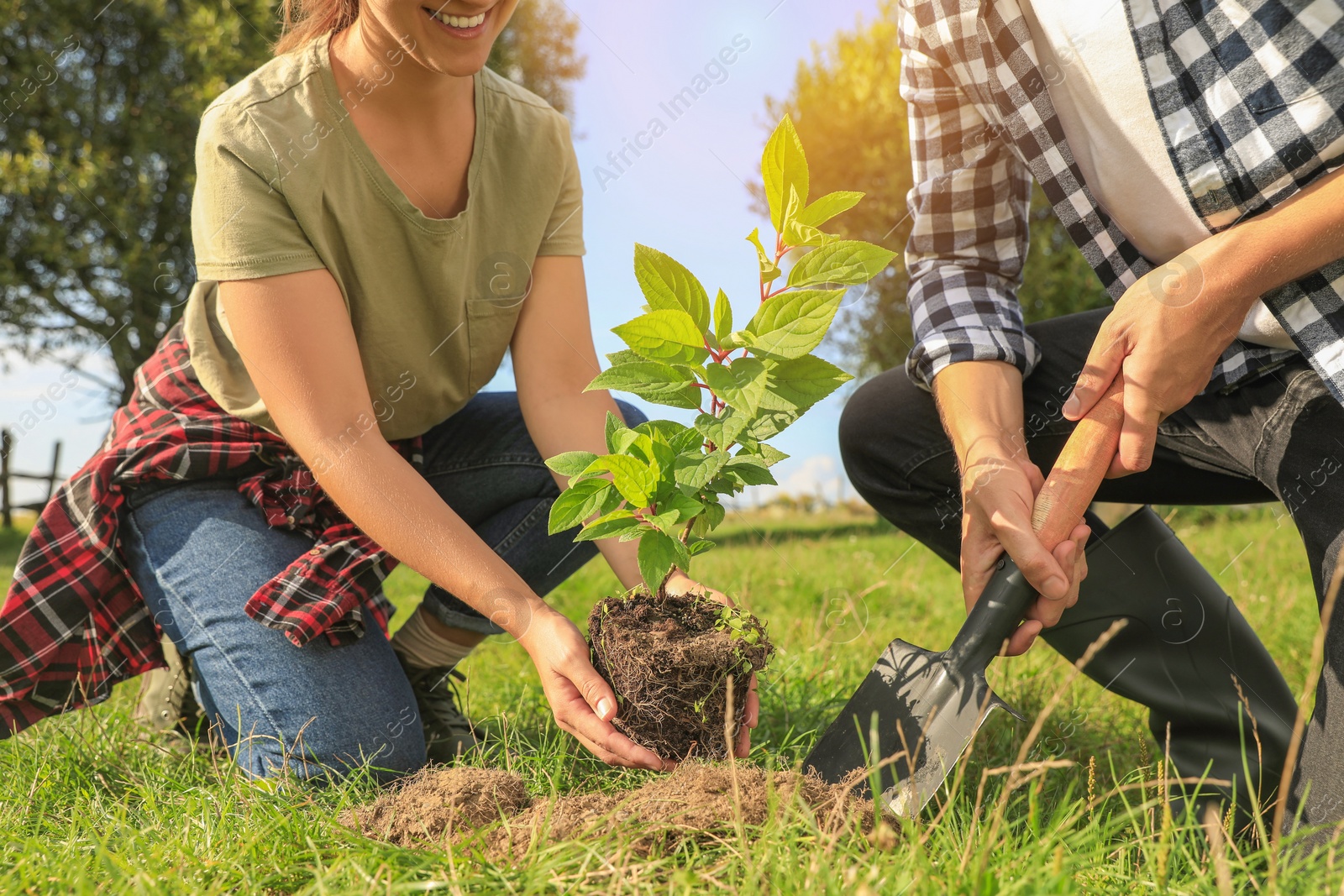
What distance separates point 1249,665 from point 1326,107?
0.97 metres

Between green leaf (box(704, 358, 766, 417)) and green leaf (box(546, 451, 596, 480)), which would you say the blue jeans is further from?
green leaf (box(704, 358, 766, 417))

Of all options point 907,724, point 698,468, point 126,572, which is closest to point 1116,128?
point 698,468

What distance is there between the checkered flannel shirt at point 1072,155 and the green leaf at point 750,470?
1.86 feet

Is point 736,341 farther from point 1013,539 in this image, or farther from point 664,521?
point 1013,539

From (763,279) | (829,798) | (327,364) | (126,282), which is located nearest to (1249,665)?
(829,798)

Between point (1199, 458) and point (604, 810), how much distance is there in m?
1.24

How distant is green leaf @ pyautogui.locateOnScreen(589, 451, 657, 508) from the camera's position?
1256 mm

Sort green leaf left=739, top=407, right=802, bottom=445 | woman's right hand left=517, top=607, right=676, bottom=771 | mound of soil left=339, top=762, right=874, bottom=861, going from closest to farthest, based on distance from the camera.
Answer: mound of soil left=339, top=762, right=874, bottom=861
green leaf left=739, top=407, right=802, bottom=445
woman's right hand left=517, top=607, right=676, bottom=771

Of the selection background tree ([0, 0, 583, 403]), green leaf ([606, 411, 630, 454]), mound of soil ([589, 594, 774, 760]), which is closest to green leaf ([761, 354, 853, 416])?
green leaf ([606, 411, 630, 454])

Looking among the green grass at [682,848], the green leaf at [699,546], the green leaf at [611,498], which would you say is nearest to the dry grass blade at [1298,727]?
the green grass at [682,848]

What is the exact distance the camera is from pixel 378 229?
5.91ft

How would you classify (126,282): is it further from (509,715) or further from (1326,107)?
(1326,107)

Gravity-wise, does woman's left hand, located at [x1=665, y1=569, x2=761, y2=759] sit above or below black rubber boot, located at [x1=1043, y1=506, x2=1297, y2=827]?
above

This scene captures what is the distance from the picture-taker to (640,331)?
3.98 ft
